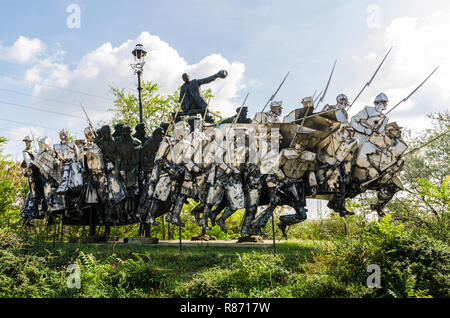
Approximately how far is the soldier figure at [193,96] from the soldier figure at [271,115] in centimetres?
239

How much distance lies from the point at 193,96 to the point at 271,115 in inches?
114

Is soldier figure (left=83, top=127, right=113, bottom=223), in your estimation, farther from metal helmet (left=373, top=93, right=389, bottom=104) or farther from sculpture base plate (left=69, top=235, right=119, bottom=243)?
metal helmet (left=373, top=93, right=389, bottom=104)

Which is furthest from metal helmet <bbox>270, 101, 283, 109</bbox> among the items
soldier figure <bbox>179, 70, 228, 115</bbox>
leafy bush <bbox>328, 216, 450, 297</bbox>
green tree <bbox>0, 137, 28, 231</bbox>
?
green tree <bbox>0, 137, 28, 231</bbox>

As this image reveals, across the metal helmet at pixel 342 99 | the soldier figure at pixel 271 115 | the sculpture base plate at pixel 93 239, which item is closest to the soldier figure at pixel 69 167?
the sculpture base plate at pixel 93 239

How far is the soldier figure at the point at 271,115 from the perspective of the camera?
33.8ft

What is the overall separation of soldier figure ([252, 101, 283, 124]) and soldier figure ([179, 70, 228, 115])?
2391mm

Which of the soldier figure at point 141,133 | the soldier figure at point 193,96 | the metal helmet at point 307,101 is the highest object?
the soldier figure at point 193,96

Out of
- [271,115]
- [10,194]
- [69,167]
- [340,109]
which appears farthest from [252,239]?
[10,194]

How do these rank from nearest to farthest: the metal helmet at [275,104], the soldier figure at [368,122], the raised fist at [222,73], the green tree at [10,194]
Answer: the soldier figure at [368,122], the metal helmet at [275,104], the raised fist at [222,73], the green tree at [10,194]

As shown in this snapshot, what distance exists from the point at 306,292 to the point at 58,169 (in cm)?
830

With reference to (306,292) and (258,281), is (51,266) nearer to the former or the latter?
(258,281)

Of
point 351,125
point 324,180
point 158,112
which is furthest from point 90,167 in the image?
point 158,112

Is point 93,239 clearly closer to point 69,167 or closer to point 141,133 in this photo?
point 69,167

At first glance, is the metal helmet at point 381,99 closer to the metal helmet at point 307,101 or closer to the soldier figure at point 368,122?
the soldier figure at point 368,122
